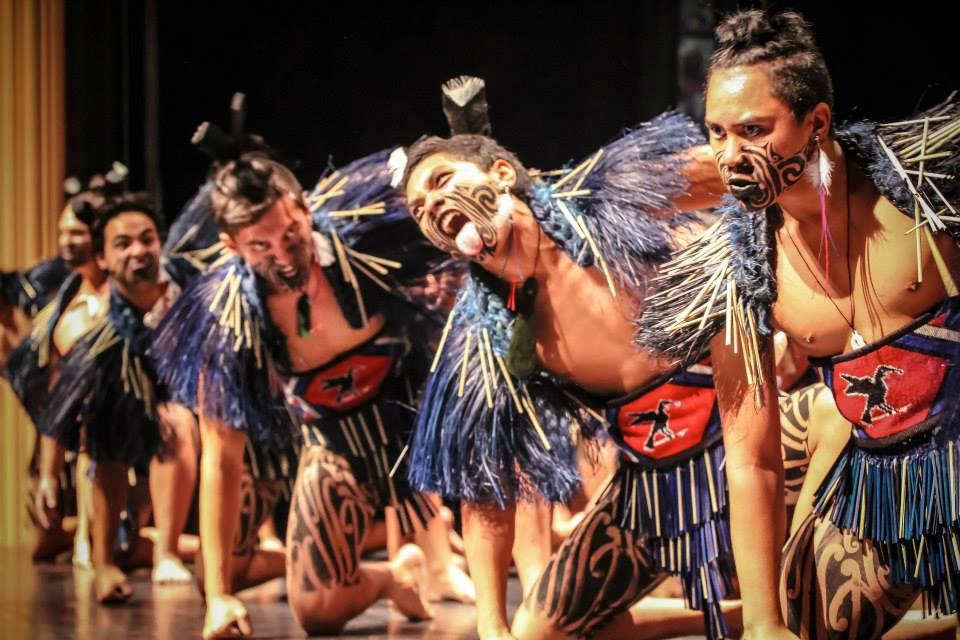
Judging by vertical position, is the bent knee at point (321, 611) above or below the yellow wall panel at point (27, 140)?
below

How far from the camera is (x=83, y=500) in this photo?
4.57 m

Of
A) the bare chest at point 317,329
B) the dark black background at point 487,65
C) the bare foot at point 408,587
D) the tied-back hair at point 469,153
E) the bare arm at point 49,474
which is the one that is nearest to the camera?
the tied-back hair at point 469,153

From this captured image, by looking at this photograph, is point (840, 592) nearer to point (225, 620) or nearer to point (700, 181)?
point (700, 181)

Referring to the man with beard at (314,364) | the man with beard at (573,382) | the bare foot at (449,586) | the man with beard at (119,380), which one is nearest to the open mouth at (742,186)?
the man with beard at (573,382)

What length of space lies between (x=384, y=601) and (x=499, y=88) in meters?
1.42

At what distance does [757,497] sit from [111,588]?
7.42ft

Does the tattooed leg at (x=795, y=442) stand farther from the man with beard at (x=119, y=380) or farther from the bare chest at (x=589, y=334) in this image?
the man with beard at (x=119, y=380)

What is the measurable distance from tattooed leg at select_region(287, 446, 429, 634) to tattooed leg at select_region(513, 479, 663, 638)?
79cm

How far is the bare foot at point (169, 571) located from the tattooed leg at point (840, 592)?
240 cm

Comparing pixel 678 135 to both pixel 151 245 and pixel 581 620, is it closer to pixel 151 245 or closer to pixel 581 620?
pixel 581 620

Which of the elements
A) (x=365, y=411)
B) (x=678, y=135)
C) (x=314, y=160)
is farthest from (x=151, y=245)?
(x=678, y=135)

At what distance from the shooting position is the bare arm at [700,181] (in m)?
2.43

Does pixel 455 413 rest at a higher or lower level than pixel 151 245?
lower

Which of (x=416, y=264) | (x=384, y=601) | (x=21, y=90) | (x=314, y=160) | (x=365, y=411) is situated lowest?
(x=384, y=601)
